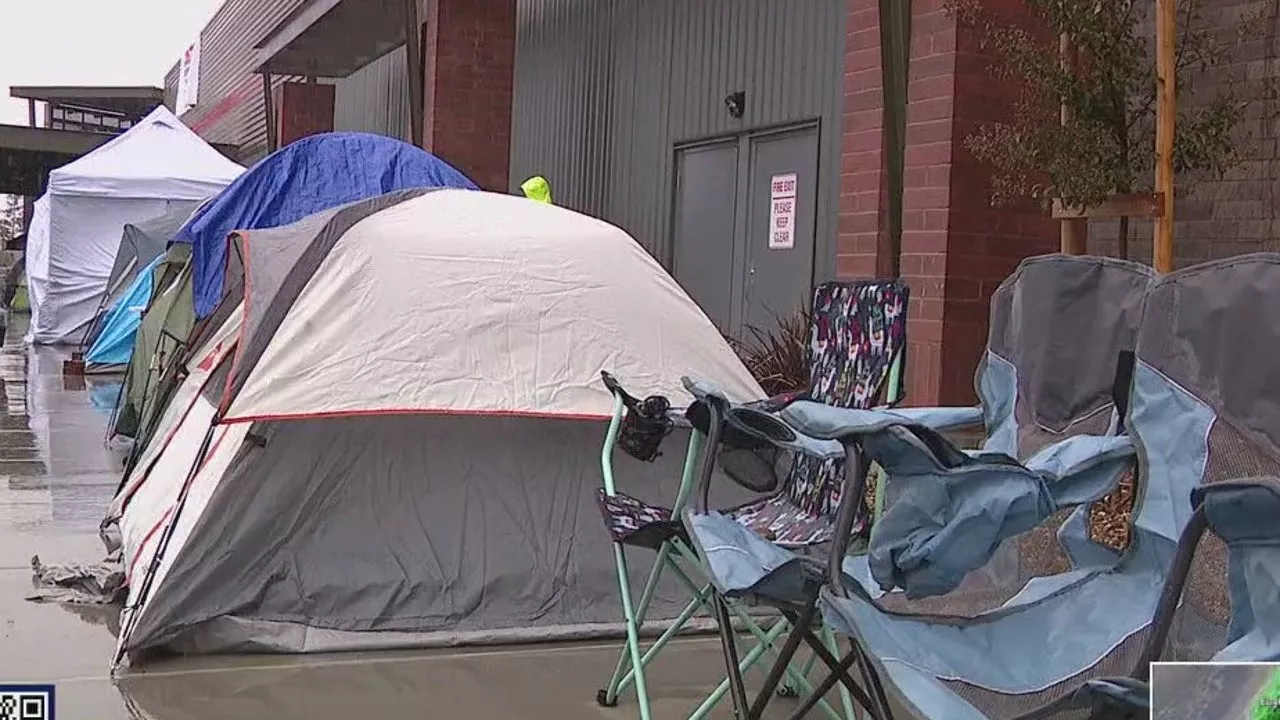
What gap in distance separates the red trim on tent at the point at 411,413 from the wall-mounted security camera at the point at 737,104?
16.1 ft

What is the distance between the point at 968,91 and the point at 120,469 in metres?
5.22

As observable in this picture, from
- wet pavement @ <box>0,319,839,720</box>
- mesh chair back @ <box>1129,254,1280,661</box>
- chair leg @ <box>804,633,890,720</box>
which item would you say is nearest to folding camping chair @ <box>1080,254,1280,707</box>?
mesh chair back @ <box>1129,254,1280,661</box>

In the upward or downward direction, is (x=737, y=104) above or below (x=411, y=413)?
above

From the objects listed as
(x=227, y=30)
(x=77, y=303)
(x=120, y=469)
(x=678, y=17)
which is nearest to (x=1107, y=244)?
(x=678, y=17)

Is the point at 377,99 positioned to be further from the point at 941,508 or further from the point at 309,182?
the point at 941,508

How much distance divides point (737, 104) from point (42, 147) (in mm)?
20921

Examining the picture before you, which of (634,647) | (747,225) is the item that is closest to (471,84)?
(747,225)

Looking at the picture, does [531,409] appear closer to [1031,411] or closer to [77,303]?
[1031,411]

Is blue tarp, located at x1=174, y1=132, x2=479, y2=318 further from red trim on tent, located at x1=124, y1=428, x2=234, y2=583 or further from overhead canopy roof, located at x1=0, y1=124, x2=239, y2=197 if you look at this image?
overhead canopy roof, located at x1=0, y1=124, x2=239, y2=197

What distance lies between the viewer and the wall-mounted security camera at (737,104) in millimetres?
8891

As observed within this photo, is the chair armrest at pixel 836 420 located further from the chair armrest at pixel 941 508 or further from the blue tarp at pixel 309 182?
the blue tarp at pixel 309 182

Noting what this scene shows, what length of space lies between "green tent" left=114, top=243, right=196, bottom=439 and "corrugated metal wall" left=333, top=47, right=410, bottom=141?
20.6 feet

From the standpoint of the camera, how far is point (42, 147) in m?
25.7

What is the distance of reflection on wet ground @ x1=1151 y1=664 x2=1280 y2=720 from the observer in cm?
181
